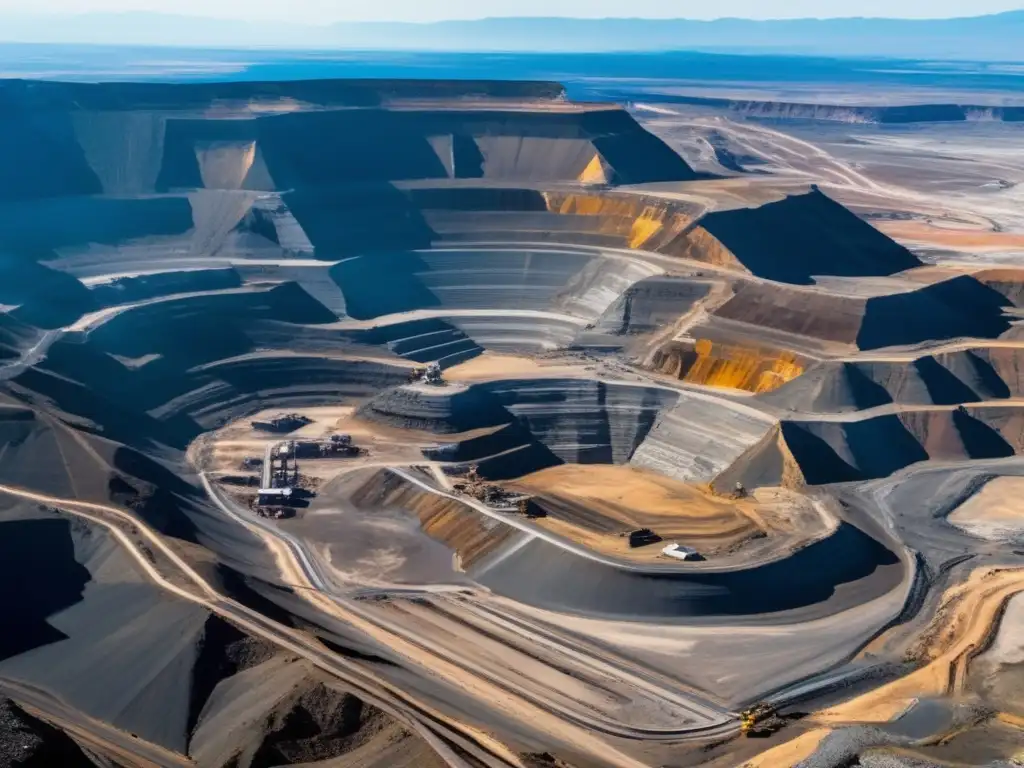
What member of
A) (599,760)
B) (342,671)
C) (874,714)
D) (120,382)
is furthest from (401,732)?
(120,382)

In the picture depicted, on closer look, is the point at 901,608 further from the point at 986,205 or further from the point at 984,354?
the point at 986,205

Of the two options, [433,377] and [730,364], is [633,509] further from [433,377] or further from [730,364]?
[433,377]

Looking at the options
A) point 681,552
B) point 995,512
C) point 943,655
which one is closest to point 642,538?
point 681,552

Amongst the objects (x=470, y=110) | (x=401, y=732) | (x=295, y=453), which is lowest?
(x=295, y=453)

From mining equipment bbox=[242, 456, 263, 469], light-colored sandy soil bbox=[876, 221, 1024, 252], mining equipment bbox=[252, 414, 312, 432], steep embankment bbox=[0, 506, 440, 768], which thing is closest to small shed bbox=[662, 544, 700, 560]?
steep embankment bbox=[0, 506, 440, 768]

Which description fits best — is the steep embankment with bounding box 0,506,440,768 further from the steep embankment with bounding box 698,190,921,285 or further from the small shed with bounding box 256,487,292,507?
the steep embankment with bounding box 698,190,921,285
